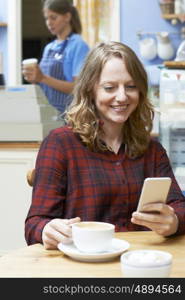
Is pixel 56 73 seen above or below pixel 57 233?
above

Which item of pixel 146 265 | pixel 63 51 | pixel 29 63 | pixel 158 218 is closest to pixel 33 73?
pixel 29 63

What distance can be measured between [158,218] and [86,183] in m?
0.30

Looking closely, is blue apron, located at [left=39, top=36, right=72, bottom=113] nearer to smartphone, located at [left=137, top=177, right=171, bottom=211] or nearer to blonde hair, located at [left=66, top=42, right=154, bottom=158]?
blonde hair, located at [left=66, top=42, right=154, bottom=158]

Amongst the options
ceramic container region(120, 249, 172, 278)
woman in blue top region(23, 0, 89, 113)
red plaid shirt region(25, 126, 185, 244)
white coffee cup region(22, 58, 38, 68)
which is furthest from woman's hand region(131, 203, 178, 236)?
woman in blue top region(23, 0, 89, 113)

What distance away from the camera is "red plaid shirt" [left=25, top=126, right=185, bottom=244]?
1.59 m

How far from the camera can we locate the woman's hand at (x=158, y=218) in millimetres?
1364

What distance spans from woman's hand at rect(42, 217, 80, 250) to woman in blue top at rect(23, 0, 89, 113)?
7.31 feet

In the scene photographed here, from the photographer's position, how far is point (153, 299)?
3.23ft

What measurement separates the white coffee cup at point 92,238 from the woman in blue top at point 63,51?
2364mm

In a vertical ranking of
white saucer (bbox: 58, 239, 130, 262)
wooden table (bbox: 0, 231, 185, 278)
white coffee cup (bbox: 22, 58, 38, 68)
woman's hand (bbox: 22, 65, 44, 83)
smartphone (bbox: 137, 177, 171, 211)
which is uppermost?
white coffee cup (bbox: 22, 58, 38, 68)

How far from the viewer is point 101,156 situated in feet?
5.49

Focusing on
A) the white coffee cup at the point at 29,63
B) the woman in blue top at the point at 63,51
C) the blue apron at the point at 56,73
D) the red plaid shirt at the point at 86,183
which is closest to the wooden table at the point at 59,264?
the red plaid shirt at the point at 86,183

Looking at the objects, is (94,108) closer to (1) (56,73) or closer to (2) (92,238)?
(2) (92,238)

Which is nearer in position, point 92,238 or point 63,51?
point 92,238
